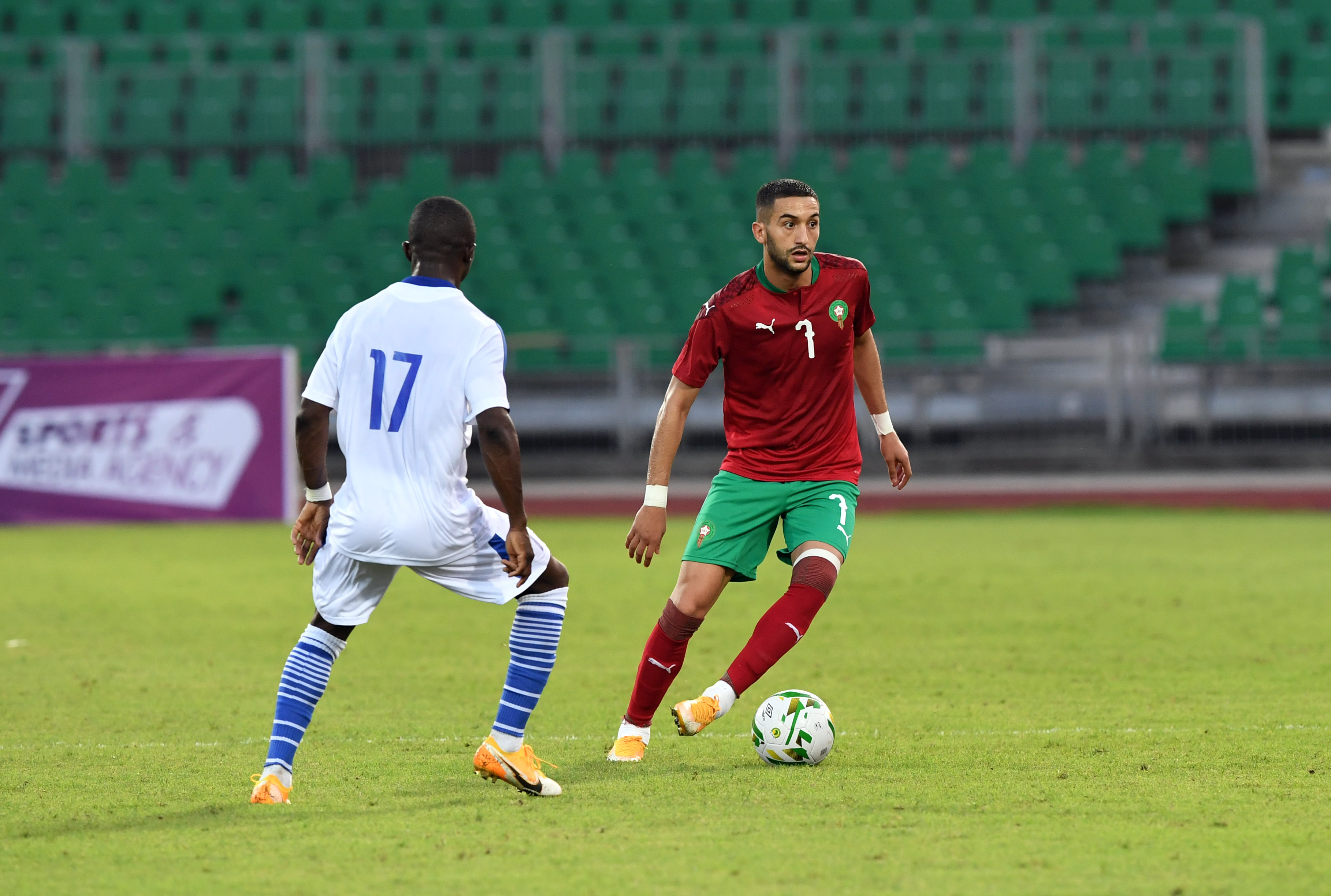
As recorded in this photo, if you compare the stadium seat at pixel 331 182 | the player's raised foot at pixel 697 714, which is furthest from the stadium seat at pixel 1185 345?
the player's raised foot at pixel 697 714

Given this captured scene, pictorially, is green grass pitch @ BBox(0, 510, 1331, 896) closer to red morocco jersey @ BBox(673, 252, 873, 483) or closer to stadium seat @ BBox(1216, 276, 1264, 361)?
red morocco jersey @ BBox(673, 252, 873, 483)

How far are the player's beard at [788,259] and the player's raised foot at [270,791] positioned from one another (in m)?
2.48

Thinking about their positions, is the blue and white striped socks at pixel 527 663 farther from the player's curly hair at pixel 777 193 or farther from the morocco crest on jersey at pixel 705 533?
the player's curly hair at pixel 777 193

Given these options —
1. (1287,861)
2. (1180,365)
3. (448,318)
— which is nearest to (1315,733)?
(1287,861)

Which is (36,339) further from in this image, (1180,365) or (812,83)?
(1180,365)

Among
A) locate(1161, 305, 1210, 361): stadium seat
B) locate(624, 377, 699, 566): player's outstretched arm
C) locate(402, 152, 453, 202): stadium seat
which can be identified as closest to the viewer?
locate(624, 377, 699, 566): player's outstretched arm

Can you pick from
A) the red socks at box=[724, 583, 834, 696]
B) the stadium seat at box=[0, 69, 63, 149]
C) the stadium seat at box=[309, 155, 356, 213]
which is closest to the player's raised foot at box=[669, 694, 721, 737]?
the red socks at box=[724, 583, 834, 696]

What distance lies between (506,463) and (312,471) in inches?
24.7

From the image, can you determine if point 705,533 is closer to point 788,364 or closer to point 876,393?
point 788,364

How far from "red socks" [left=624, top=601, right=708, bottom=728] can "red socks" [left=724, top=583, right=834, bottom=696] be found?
6 centimetres

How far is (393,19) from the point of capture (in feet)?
84.5

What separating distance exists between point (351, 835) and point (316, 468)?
1109 millimetres

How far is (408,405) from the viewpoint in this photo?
5.18 meters

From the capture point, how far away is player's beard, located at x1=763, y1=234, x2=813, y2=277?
615cm
